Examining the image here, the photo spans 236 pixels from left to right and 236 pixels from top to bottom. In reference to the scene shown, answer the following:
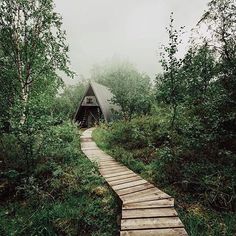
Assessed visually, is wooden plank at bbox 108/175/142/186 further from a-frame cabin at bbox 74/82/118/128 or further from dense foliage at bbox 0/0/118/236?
Answer: a-frame cabin at bbox 74/82/118/128

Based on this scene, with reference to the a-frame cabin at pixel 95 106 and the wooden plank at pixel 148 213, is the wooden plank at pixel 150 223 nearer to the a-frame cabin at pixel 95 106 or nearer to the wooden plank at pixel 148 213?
the wooden plank at pixel 148 213

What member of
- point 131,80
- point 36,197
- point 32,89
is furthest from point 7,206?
point 131,80

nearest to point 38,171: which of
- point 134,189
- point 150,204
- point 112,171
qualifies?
point 112,171

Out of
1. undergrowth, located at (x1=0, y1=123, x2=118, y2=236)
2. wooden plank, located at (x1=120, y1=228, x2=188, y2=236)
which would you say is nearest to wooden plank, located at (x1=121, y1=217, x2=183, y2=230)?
wooden plank, located at (x1=120, y1=228, x2=188, y2=236)

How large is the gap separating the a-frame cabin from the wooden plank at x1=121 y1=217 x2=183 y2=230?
20313mm

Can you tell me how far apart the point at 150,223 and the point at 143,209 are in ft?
1.69

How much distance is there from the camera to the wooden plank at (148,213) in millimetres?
4355

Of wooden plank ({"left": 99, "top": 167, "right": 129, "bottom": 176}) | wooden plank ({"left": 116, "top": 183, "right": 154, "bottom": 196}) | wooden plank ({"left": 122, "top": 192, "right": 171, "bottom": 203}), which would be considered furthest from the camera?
wooden plank ({"left": 99, "top": 167, "right": 129, "bottom": 176})

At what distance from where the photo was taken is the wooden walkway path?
390cm

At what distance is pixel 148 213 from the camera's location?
4438 mm

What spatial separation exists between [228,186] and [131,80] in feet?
50.7

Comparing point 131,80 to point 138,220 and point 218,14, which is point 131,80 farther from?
point 138,220

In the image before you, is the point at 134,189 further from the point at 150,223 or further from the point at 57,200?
the point at 57,200

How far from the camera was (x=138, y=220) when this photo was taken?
4.19m
